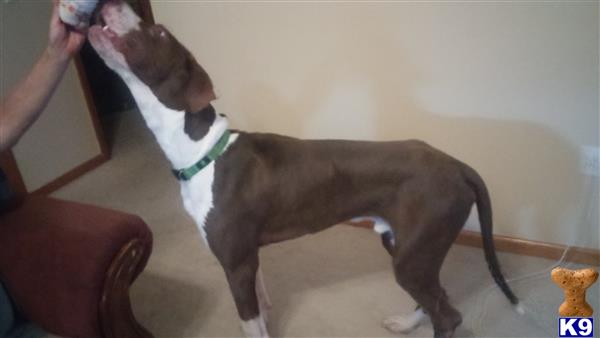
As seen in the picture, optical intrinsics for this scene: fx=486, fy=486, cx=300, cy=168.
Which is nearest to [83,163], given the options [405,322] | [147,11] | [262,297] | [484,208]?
[147,11]

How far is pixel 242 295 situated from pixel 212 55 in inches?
49.3

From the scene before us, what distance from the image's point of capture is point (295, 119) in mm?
2250

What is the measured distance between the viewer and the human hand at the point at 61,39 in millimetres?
1229

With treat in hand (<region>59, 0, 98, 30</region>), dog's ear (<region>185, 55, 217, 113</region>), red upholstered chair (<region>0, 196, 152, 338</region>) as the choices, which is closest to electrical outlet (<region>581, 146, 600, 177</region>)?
dog's ear (<region>185, 55, 217, 113</region>)

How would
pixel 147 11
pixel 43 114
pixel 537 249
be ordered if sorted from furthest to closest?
pixel 43 114, pixel 147 11, pixel 537 249

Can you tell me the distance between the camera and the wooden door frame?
2.52 metres

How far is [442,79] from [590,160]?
2.04ft

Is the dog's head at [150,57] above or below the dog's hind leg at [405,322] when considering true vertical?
above

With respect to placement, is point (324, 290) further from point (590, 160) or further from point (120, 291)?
point (590, 160)

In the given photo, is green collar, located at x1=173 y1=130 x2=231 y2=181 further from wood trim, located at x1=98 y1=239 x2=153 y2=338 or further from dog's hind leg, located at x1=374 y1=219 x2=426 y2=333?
dog's hind leg, located at x1=374 y1=219 x2=426 y2=333

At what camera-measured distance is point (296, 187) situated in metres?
1.39

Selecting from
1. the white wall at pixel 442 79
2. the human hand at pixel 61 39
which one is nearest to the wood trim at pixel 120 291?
the human hand at pixel 61 39

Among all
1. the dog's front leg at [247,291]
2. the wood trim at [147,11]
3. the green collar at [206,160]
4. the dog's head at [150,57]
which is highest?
the dog's head at [150,57]

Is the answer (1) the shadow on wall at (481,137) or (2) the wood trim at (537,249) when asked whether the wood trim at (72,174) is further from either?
(2) the wood trim at (537,249)
